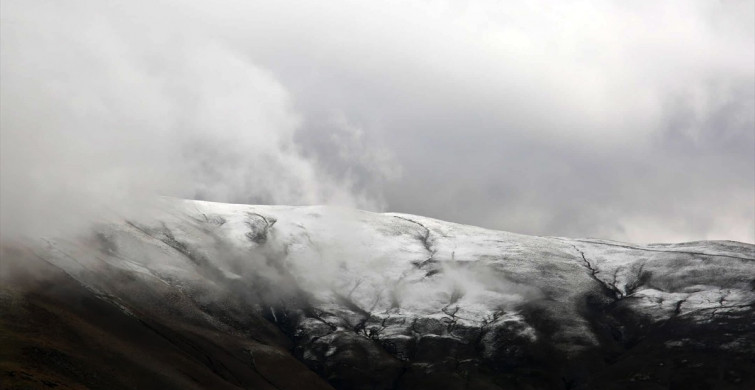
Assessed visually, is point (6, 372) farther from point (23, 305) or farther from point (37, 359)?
point (23, 305)

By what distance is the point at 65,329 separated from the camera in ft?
653

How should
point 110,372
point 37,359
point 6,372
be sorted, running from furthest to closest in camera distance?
point 110,372
point 37,359
point 6,372

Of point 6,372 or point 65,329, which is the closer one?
point 6,372

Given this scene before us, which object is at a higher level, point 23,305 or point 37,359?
point 23,305

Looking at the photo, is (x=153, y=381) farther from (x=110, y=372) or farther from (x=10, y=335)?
(x=10, y=335)

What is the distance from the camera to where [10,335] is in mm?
178500

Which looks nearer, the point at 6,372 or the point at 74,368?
the point at 6,372

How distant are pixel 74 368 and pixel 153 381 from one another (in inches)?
861

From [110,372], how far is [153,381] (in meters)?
11.4

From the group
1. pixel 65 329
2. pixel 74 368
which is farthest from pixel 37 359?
pixel 65 329

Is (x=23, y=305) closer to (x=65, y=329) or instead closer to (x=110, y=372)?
(x=65, y=329)

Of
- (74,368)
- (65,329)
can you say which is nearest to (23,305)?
(65,329)

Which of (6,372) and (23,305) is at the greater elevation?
(23,305)

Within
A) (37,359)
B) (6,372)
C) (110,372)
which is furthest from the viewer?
(110,372)
